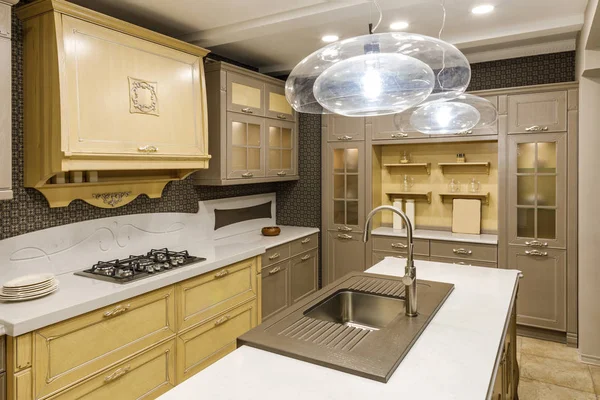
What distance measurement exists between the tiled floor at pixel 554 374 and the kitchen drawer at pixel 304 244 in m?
2.10

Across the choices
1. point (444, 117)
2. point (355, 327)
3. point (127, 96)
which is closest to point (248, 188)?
point (127, 96)

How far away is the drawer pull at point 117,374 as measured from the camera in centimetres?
230

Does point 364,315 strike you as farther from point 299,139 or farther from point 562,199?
point 299,139

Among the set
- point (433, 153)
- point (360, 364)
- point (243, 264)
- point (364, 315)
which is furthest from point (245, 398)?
point (433, 153)

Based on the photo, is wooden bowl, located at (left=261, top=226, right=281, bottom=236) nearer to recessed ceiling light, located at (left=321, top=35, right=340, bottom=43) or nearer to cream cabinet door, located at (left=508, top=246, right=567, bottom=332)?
recessed ceiling light, located at (left=321, top=35, right=340, bottom=43)

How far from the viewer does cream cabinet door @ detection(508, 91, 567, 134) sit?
11.7ft

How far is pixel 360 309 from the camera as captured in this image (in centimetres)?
220

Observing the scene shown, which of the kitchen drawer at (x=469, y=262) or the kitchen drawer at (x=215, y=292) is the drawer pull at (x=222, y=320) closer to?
the kitchen drawer at (x=215, y=292)

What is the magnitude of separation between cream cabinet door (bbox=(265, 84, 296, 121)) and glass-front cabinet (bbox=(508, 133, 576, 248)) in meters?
2.15

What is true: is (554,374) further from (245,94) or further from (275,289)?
(245,94)

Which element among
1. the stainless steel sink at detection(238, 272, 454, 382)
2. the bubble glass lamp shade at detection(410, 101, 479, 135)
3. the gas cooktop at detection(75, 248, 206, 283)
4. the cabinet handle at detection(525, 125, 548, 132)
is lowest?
the stainless steel sink at detection(238, 272, 454, 382)

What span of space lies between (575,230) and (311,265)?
242 cm

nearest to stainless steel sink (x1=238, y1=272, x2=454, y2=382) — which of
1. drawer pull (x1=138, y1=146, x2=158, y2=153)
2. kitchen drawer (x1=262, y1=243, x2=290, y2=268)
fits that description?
kitchen drawer (x1=262, y1=243, x2=290, y2=268)

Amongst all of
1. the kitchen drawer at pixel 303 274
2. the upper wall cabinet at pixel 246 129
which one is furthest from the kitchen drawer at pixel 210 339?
the upper wall cabinet at pixel 246 129
